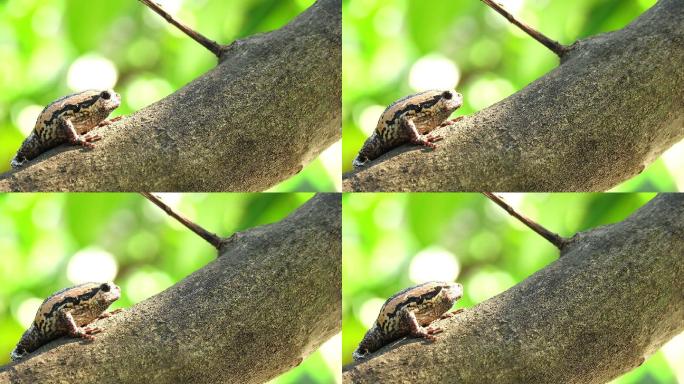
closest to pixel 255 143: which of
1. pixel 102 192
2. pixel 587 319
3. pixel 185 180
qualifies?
pixel 185 180

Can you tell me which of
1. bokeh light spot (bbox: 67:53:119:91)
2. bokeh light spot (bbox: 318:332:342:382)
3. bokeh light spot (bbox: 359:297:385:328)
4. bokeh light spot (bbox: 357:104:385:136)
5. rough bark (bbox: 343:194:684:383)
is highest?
bokeh light spot (bbox: 67:53:119:91)

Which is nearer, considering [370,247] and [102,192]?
[102,192]

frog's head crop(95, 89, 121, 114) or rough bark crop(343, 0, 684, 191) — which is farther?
frog's head crop(95, 89, 121, 114)

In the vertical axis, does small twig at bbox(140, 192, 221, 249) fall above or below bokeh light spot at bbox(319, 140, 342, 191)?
below

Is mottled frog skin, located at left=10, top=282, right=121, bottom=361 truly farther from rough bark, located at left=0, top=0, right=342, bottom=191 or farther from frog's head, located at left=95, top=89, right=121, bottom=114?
frog's head, located at left=95, top=89, right=121, bottom=114

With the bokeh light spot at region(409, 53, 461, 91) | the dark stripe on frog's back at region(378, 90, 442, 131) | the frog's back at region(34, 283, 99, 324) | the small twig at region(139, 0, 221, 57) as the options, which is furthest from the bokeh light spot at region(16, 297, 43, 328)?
the bokeh light spot at region(409, 53, 461, 91)

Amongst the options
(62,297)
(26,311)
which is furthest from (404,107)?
(26,311)

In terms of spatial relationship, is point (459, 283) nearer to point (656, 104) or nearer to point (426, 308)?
point (426, 308)
